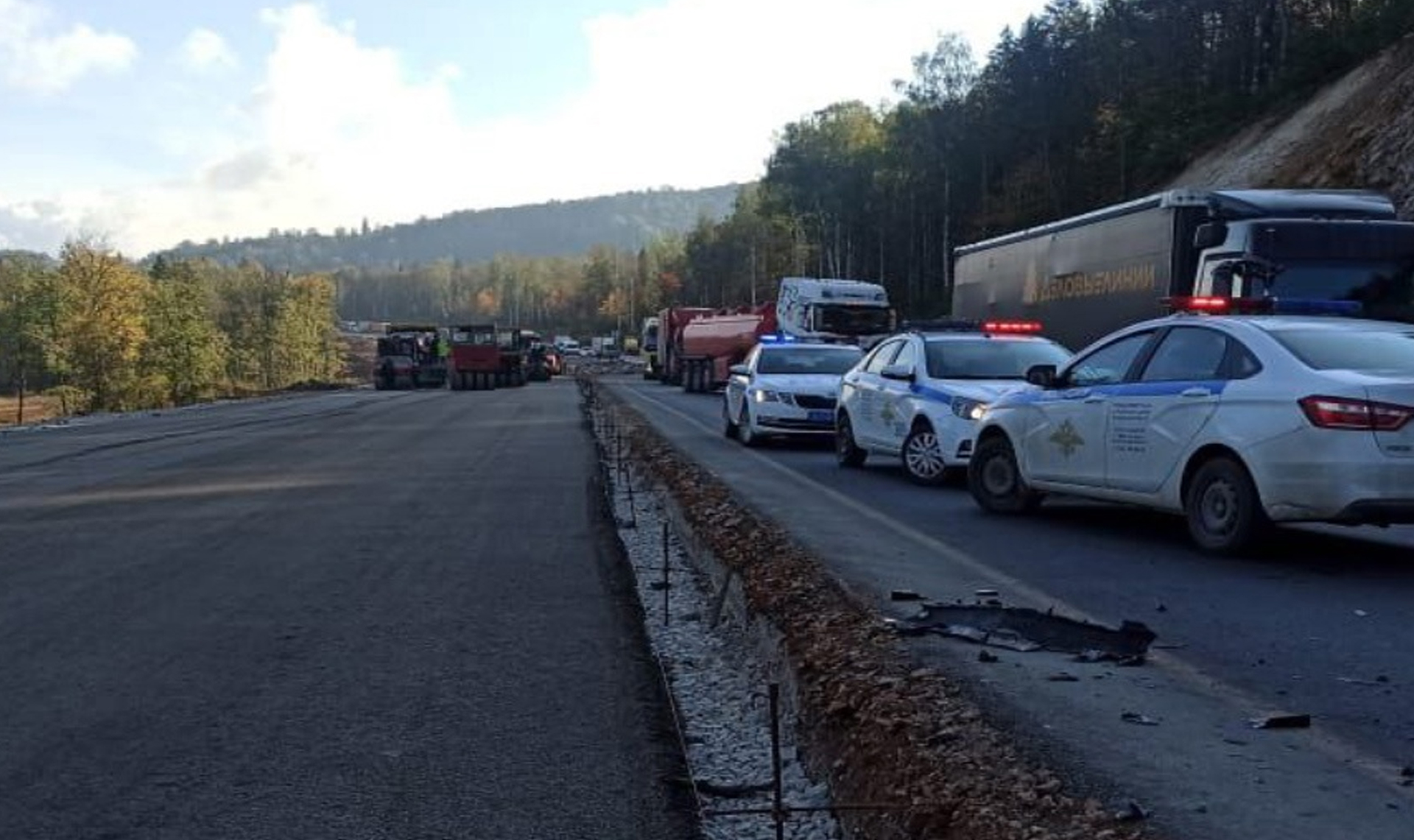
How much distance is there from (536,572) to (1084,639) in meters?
4.29

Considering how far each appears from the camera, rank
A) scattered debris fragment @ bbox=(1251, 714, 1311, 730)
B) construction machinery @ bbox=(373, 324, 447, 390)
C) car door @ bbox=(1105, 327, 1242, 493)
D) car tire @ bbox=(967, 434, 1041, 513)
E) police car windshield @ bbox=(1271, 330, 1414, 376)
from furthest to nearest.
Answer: construction machinery @ bbox=(373, 324, 447, 390) < car tire @ bbox=(967, 434, 1041, 513) < car door @ bbox=(1105, 327, 1242, 493) < police car windshield @ bbox=(1271, 330, 1414, 376) < scattered debris fragment @ bbox=(1251, 714, 1311, 730)

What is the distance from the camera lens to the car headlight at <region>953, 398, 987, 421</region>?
1365 cm

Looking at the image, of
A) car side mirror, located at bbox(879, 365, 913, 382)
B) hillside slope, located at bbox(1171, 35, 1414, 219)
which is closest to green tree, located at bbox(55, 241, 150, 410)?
hillside slope, located at bbox(1171, 35, 1414, 219)

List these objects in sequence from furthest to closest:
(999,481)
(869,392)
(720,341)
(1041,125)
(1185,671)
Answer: (1041,125)
(720,341)
(869,392)
(999,481)
(1185,671)

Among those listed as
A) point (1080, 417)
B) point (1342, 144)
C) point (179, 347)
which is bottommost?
point (179, 347)

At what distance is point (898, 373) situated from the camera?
1505 centimetres

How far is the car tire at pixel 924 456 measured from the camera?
46.5ft

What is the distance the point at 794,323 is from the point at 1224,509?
32.6 meters

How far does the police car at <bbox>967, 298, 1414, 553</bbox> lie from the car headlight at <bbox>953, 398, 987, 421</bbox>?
2.30 metres

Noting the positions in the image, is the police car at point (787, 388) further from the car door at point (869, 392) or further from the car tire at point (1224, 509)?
the car tire at point (1224, 509)

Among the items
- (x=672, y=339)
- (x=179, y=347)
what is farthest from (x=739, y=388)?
(x=179, y=347)

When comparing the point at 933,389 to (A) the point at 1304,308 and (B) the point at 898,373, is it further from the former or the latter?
(A) the point at 1304,308

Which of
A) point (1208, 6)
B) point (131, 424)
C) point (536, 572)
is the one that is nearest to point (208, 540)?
point (536, 572)

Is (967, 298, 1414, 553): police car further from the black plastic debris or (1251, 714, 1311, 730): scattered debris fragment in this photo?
(1251, 714, 1311, 730): scattered debris fragment
